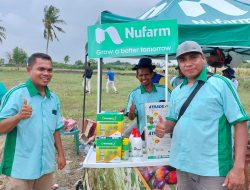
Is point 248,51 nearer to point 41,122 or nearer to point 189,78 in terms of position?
point 189,78

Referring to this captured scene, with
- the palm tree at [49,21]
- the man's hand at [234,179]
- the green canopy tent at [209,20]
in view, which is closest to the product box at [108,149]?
the man's hand at [234,179]

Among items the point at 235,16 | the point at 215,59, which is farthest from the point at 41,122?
the point at 215,59

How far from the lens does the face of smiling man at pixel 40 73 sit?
289cm

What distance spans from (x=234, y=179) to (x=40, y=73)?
1811 mm

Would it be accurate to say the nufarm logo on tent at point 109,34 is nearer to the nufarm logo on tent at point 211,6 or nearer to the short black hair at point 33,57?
the short black hair at point 33,57

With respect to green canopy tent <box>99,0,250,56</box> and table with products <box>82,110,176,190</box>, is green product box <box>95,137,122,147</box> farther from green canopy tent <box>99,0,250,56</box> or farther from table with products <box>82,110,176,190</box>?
green canopy tent <box>99,0,250,56</box>

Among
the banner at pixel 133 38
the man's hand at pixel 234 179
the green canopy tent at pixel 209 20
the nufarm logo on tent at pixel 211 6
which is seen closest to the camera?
the man's hand at pixel 234 179

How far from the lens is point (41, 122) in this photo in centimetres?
285

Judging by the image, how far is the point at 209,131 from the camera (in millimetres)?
2391

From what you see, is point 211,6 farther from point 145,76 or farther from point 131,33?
point 131,33

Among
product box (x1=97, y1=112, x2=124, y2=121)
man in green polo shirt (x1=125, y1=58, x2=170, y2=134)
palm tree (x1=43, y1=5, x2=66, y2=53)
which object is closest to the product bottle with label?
product box (x1=97, y1=112, x2=124, y2=121)

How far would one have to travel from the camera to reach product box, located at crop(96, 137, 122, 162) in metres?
3.16

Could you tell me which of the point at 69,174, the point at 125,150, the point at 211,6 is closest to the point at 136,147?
the point at 125,150

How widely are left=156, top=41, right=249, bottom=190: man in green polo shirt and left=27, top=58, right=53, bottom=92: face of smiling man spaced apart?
1.18 m
